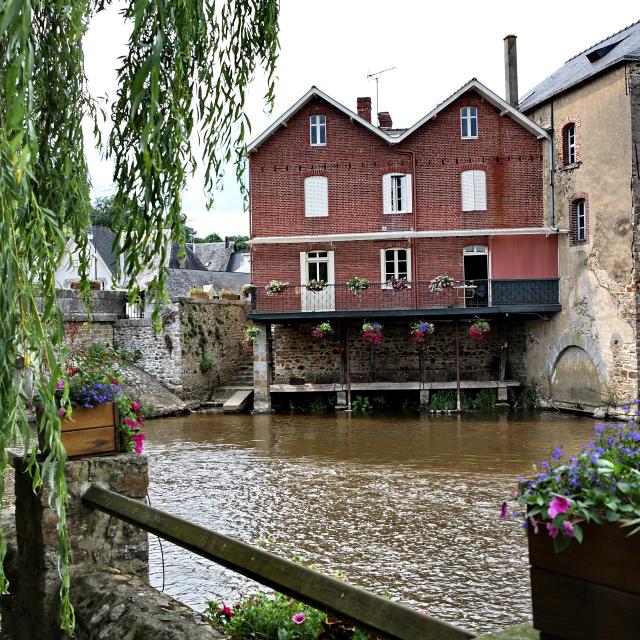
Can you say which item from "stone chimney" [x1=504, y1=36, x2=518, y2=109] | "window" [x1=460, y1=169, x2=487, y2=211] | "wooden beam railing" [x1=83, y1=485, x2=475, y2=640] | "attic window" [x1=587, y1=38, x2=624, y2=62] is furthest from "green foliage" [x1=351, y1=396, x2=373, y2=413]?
"wooden beam railing" [x1=83, y1=485, x2=475, y2=640]

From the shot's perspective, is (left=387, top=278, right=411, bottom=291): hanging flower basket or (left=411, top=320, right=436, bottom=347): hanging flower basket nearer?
(left=411, top=320, right=436, bottom=347): hanging flower basket

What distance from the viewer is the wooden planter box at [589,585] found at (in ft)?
4.58

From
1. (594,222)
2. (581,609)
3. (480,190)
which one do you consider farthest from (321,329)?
(581,609)

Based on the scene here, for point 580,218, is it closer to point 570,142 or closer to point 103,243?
point 570,142

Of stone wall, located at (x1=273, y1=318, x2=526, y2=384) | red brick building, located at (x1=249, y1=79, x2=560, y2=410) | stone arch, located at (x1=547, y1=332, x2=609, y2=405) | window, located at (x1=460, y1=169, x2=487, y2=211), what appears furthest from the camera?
stone wall, located at (x1=273, y1=318, x2=526, y2=384)

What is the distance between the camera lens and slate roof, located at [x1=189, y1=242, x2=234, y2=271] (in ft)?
169

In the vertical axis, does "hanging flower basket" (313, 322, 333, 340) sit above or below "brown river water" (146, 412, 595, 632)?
above

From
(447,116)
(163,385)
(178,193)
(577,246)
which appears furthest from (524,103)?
(178,193)

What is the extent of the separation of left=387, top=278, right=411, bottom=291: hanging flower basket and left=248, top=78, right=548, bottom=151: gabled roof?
154 inches

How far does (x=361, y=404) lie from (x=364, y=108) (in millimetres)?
8944

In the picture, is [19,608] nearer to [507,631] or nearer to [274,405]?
[507,631]

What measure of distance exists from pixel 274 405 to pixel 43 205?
1859 centimetres

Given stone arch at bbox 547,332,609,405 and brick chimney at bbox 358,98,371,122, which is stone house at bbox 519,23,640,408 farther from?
brick chimney at bbox 358,98,371,122

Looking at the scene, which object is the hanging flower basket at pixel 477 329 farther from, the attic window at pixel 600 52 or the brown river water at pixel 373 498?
the attic window at pixel 600 52
